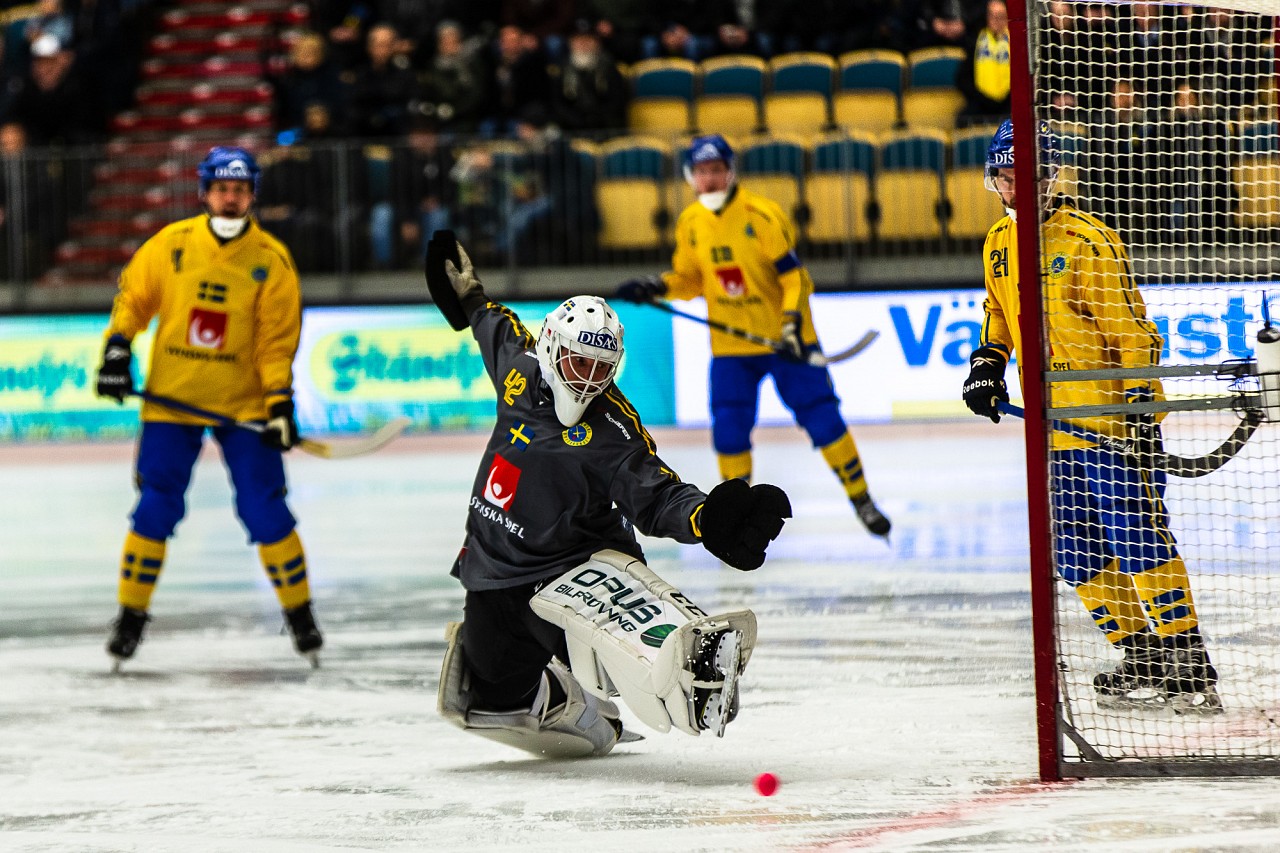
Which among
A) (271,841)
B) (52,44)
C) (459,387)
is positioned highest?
(52,44)

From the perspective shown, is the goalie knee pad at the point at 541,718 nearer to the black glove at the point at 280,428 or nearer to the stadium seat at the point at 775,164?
the black glove at the point at 280,428

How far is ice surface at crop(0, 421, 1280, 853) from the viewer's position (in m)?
3.64

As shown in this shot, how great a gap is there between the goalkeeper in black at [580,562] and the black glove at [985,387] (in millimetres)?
860

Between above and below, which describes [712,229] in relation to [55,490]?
above

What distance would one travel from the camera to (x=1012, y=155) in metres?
4.32

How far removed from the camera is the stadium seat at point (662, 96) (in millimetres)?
12039

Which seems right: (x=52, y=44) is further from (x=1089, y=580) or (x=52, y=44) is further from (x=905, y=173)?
(x=1089, y=580)

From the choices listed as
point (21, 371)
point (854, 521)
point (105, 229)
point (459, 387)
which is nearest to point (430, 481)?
point (459, 387)

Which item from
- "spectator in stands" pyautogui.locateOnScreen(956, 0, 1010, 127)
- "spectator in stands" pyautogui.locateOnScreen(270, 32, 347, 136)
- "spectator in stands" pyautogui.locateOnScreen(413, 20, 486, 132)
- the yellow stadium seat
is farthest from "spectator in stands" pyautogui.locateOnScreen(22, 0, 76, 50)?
"spectator in stands" pyautogui.locateOnScreen(956, 0, 1010, 127)

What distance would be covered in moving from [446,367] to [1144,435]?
7311 millimetres

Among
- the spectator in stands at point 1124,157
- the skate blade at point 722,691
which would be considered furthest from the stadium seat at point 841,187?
the skate blade at point 722,691

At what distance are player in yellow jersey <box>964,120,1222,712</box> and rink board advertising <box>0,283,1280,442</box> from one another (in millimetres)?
6229

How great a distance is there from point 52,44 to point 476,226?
13.9ft

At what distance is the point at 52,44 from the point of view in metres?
13.6
